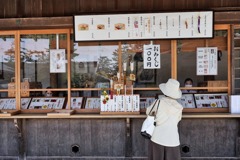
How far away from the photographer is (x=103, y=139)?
581 cm

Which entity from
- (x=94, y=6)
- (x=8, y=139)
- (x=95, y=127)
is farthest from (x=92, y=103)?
(x=94, y=6)

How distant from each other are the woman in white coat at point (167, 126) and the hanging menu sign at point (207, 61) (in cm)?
138

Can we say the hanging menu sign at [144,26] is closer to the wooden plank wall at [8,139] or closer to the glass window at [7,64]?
the glass window at [7,64]

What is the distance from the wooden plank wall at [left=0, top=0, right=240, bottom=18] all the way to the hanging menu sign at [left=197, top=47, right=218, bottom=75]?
0.79 meters

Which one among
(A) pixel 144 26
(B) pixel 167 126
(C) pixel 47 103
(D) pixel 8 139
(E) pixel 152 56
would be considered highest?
(A) pixel 144 26

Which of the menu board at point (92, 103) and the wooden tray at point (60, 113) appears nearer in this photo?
the wooden tray at point (60, 113)

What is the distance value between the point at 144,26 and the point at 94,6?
1064 millimetres

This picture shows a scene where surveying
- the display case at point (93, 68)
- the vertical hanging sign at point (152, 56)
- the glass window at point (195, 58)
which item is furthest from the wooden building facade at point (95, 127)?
the vertical hanging sign at point (152, 56)

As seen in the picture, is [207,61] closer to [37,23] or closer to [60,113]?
[60,113]

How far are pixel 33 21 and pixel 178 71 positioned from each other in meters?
2.98

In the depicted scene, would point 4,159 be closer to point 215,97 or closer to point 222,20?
point 215,97

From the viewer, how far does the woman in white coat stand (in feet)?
15.5

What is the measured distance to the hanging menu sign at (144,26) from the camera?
5586 mm

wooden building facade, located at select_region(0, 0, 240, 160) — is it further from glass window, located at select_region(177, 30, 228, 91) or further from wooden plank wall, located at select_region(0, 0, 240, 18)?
glass window, located at select_region(177, 30, 228, 91)
